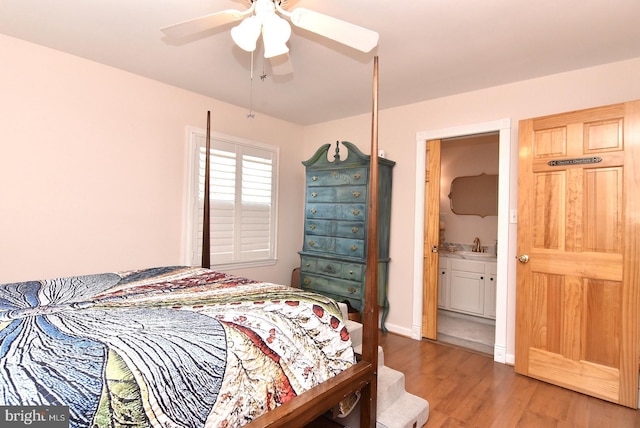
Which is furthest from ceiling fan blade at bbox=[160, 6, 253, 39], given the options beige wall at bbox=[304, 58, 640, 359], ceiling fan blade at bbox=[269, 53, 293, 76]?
beige wall at bbox=[304, 58, 640, 359]

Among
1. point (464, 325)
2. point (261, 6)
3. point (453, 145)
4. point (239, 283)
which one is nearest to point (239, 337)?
point (239, 283)

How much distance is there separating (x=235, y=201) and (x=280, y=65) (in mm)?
1587

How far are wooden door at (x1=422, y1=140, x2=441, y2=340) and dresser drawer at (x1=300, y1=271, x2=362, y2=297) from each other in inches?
29.4

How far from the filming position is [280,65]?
272 cm

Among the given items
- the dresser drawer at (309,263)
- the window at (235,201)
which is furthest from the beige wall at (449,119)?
the window at (235,201)

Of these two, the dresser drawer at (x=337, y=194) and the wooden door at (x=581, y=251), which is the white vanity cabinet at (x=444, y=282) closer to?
A: the wooden door at (x=581, y=251)

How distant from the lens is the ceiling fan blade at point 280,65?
2.58m

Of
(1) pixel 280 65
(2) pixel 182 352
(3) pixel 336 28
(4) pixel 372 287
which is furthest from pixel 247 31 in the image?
(2) pixel 182 352

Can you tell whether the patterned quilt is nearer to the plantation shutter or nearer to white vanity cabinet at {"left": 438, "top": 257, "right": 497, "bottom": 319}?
the plantation shutter

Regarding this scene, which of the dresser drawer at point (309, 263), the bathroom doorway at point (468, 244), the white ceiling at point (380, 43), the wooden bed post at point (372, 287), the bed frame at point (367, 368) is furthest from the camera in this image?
the bathroom doorway at point (468, 244)

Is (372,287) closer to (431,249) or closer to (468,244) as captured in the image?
(431,249)

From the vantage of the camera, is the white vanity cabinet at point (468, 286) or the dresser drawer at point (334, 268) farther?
the white vanity cabinet at point (468, 286)

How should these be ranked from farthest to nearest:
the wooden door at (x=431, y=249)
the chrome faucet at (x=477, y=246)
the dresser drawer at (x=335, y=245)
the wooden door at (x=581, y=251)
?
the chrome faucet at (x=477, y=246)
the wooden door at (x=431, y=249)
the dresser drawer at (x=335, y=245)
the wooden door at (x=581, y=251)

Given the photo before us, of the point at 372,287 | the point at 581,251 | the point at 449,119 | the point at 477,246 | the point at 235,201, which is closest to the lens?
the point at 372,287
